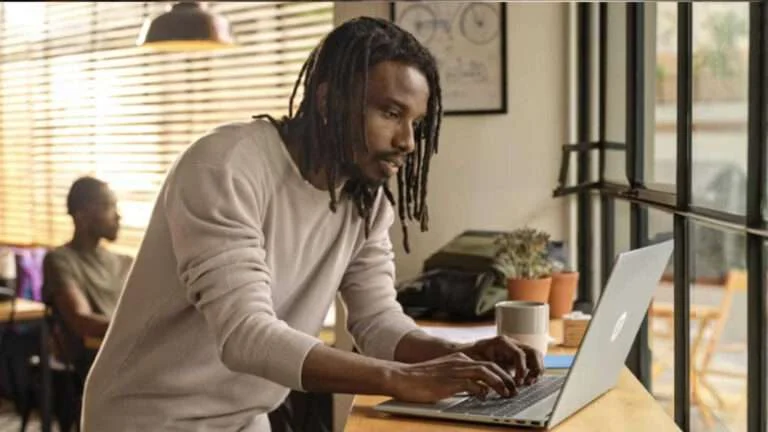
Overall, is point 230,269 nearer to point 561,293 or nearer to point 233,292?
point 233,292

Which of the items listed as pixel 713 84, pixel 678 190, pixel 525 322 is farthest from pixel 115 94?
pixel 525 322

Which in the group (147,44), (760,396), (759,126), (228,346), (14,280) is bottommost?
(14,280)

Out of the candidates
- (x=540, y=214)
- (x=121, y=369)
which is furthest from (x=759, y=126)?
(x=540, y=214)

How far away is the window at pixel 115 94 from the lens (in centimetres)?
490

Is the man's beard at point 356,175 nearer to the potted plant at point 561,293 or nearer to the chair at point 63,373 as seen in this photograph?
the potted plant at point 561,293

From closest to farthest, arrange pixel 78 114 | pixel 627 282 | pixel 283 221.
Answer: pixel 627 282
pixel 283 221
pixel 78 114

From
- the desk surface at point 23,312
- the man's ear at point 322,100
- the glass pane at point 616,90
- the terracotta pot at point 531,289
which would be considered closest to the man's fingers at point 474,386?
the man's ear at point 322,100

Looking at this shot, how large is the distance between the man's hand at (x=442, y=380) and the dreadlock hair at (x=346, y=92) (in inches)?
14.0

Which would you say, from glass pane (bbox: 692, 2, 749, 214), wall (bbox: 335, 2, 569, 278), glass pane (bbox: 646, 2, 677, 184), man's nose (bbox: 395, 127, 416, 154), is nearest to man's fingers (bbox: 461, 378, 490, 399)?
man's nose (bbox: 395, 127, 416, 154)

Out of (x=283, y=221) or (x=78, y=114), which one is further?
(x=78, y=114)

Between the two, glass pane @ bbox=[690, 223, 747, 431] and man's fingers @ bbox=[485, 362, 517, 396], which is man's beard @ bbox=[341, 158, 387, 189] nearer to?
man's fingers @ bbox=[485, 362, 517, 396]

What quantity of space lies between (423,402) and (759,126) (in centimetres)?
69

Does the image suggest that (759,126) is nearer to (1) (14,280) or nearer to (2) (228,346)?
(2) (228,346)

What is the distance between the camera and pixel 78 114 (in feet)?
19.1
